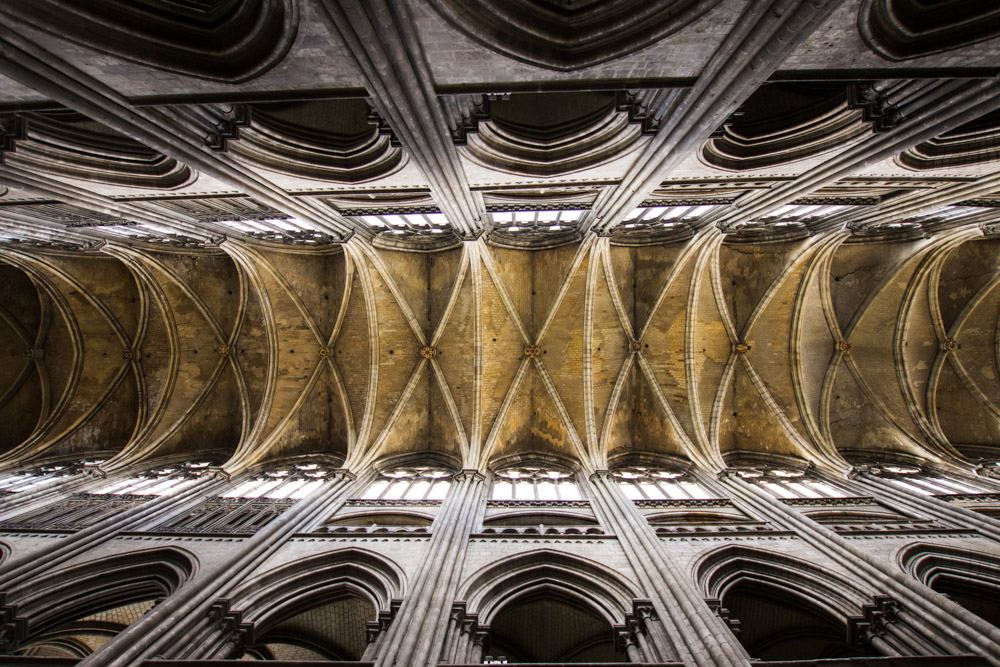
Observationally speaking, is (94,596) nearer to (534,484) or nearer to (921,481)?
(534,484)

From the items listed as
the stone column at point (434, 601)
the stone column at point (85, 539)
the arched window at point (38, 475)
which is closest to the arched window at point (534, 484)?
the stone column at point (434, 601)

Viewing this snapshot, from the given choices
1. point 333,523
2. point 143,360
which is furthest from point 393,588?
point 143,360

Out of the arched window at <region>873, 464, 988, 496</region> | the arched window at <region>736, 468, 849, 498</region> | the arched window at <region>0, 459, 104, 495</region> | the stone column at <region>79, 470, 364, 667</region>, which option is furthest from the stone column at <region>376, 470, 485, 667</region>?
the arched window at <region>0, 459, 104, 495</region>

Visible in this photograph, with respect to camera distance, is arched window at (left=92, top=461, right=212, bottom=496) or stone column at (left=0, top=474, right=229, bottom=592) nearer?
stone column at (left=0, top=474, right=229, bottom=592)

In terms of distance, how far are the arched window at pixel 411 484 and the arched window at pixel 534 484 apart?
1.69m

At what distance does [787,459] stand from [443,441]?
12355 millimetres

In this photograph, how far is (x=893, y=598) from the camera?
300 inches

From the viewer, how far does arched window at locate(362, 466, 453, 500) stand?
14.3 metres

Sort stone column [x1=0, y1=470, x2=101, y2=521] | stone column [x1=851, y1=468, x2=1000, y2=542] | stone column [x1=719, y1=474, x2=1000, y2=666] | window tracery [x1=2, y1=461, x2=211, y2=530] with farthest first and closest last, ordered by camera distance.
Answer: stone column [x1=0, y1=470, x2=101, y2=521] → window tracery [x1=2, y1=461, x2=211, y2=530] → stone column [x1=851, y1=468, x2=1000, y2=542] → stone column [x1=719, y1=474, x2=1000, y2=666]

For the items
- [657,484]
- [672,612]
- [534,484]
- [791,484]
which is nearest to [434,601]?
[672,612]

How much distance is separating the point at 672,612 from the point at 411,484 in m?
9.82

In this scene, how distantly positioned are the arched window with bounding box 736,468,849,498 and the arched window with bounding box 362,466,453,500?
915 cm

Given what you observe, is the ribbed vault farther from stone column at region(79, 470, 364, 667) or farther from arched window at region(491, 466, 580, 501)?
stone column at region(79, 470, 364, 667)

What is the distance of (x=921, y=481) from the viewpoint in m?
14.9
